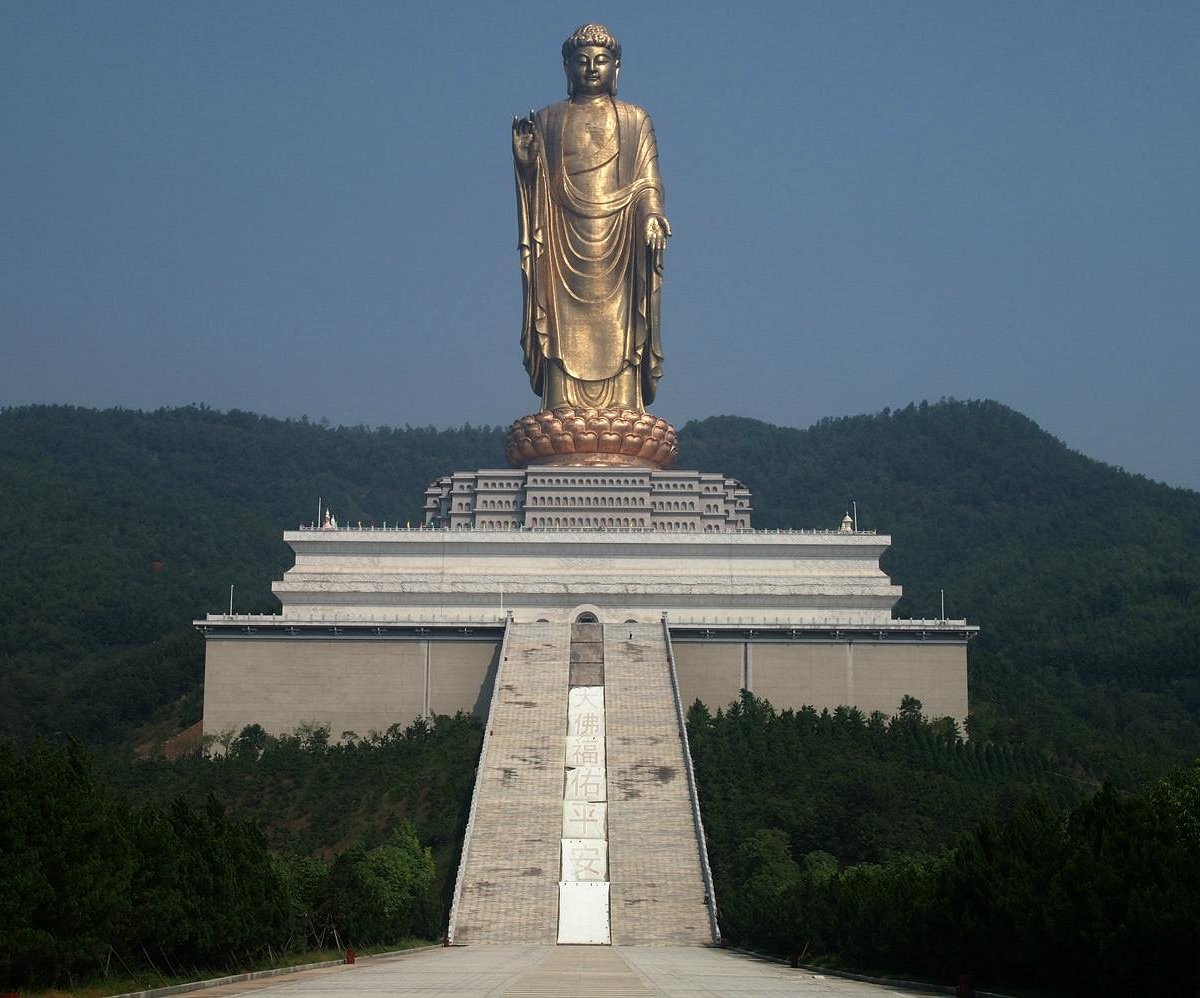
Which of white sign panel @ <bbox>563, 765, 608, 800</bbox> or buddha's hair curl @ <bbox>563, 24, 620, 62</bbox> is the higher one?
buddha's hair curl @ <bbox>563, 24, 620, 62</bbox>

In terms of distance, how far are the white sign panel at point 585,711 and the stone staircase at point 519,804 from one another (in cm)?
14

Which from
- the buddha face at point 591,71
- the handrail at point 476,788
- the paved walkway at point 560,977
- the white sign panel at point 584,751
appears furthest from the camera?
the buddha face at point 591,71

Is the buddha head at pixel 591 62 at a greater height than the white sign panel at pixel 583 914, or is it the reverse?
the buddha head at pixel 591 62

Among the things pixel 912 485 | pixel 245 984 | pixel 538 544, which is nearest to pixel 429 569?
pixel 538 544

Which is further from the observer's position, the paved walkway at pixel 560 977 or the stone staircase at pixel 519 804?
the stone staircase at pixel 519 804

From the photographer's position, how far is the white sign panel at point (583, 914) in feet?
78.6

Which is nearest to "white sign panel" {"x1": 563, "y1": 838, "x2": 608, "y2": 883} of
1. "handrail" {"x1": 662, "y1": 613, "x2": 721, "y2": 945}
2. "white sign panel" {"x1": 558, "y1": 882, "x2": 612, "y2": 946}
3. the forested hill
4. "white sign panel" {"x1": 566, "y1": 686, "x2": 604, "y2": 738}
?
"white sign panel" {"x1": 558, "y1": 882, "x2": 612, "y2": 946}

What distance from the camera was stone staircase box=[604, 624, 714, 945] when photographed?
79.7 ft

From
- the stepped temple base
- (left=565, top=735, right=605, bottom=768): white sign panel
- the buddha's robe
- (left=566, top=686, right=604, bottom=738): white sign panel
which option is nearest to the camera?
(left=565, top=735, right=605, bottom=768): white sign panel

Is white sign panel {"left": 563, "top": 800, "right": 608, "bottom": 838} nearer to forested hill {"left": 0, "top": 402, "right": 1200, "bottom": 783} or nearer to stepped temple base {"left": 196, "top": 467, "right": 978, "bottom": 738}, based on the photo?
stepped temple base {"left": 196, "top": 467, "right": 978, "bottom": 738}

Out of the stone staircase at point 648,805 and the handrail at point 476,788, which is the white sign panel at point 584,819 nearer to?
the stone staircase at point 648,805

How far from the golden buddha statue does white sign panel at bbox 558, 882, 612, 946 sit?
1690 centimetres

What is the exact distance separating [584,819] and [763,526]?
166ft

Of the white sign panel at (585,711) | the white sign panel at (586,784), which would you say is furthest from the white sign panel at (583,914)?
the white sign panel at (585,711)
